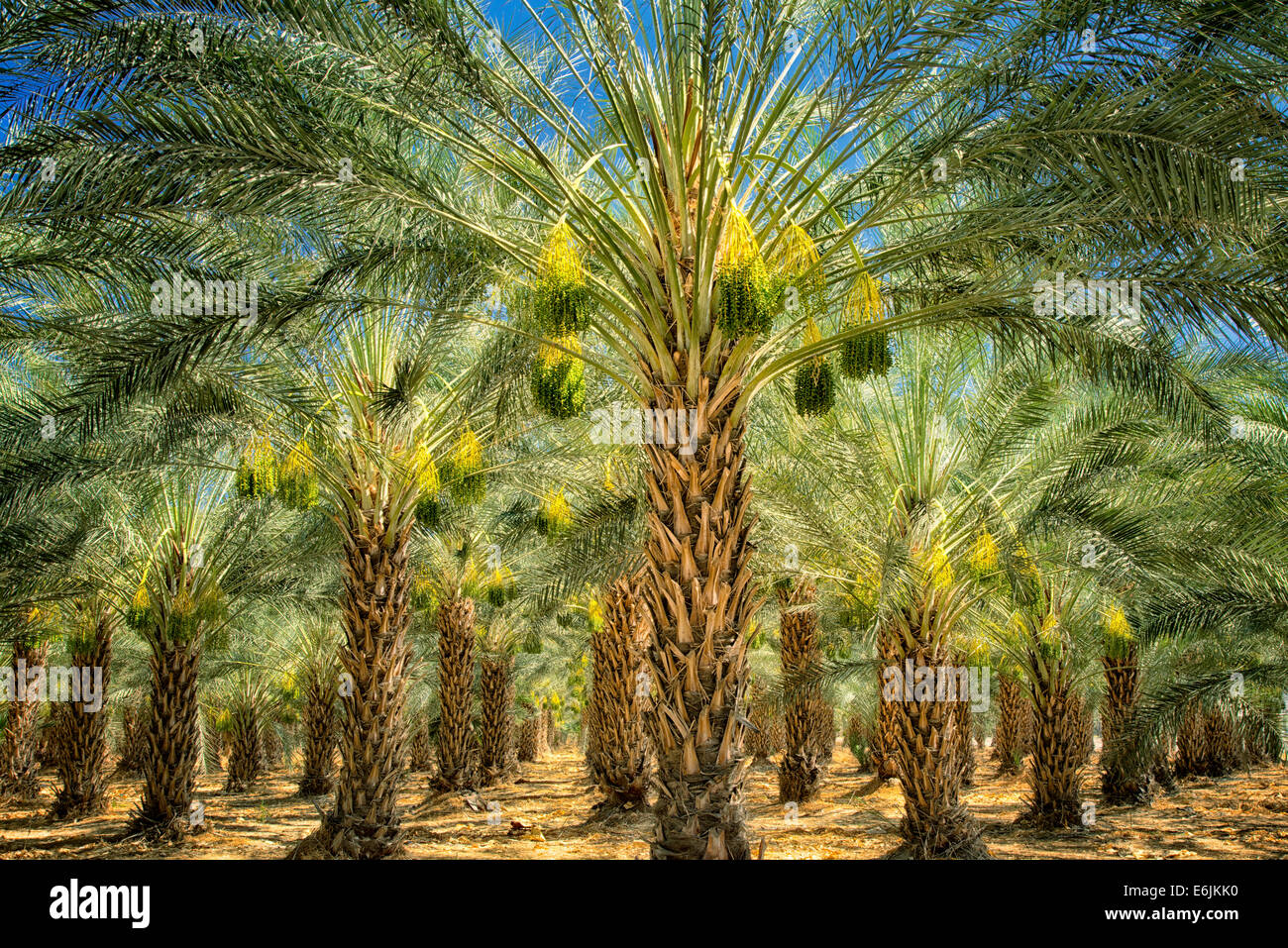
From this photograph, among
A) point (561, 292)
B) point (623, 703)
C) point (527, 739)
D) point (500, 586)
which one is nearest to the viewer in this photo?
point (561, 292)

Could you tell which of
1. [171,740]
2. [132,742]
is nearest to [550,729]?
[132,742]

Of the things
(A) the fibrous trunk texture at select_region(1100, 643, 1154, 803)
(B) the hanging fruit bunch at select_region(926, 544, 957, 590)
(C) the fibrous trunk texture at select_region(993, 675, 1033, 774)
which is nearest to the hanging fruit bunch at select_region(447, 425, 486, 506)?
(B) the hanging fruit bunch at select_region(926, 544, 957, 590)

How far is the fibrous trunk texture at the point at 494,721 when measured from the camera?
20438 mm

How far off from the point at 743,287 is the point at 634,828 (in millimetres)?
10096

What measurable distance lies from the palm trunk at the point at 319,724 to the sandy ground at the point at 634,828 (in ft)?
1.91

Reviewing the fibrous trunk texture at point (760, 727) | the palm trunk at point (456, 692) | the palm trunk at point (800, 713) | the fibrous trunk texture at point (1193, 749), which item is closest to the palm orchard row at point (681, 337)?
the palm trunk at point (800, 713)

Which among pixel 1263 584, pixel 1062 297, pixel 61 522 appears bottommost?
pixel 1263 584

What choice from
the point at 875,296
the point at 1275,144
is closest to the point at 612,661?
the point at 875,296

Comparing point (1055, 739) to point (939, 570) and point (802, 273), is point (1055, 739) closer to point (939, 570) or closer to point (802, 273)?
point (939, 570)

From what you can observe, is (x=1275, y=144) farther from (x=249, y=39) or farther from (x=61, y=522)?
(x=61, y=522)

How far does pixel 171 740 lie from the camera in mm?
13648

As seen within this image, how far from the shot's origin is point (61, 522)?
1299 cm

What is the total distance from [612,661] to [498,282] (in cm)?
818

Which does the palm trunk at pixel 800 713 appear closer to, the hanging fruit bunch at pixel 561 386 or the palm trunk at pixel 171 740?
the palm trunk at pixel 171 740
